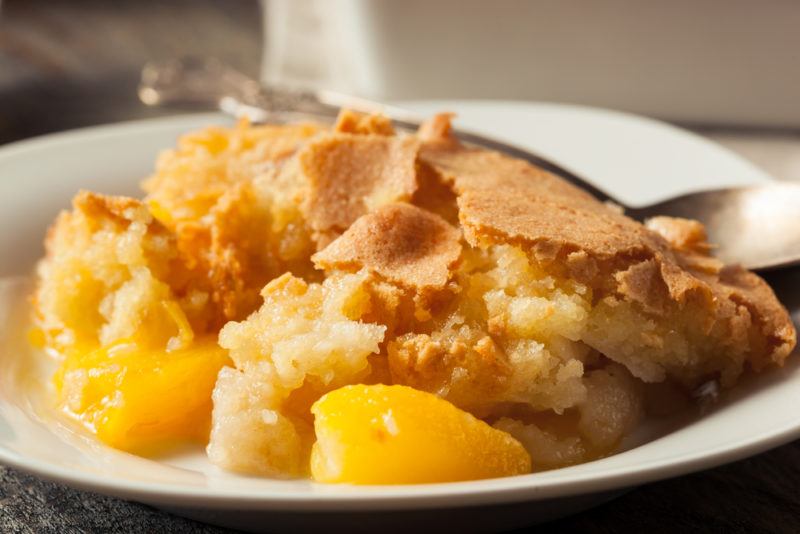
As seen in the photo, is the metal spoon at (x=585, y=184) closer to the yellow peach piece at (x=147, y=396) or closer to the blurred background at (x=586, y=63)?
the blurred background at (x=586, y=63)

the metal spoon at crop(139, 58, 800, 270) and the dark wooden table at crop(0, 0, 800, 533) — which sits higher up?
the metal spoon at crop(139, 58, 800, 270)

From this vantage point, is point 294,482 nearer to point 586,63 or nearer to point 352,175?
point 352,175

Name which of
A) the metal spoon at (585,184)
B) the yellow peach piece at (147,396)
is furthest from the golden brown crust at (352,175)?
the metal spoon at (585,184)

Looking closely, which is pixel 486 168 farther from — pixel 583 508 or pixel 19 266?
pixel 19 266

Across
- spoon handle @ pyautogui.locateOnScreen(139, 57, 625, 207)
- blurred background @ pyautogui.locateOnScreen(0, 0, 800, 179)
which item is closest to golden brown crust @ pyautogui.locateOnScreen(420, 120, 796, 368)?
spoon handle @ pyautogui.locateOnScreen(139, 57, 625, 207)

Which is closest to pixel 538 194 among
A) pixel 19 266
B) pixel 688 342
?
pixel 688 342

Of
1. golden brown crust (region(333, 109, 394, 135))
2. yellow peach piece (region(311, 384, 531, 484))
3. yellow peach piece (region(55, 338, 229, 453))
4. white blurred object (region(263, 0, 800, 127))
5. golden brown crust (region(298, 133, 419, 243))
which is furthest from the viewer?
white blurred object (region(263, 0, 800, 127))

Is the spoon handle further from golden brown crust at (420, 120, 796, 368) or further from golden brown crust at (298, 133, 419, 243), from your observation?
golden brown crust at (298, 133, 419, 243)

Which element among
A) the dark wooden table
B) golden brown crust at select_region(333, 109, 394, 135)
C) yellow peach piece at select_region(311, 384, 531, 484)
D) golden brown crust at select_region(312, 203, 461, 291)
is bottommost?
the dark wooden table
